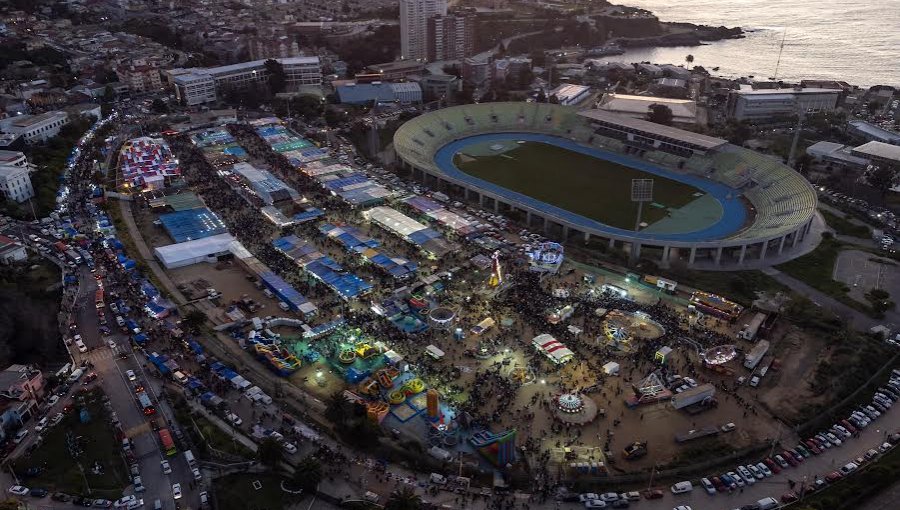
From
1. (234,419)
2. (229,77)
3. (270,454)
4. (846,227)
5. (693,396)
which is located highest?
(229,77)

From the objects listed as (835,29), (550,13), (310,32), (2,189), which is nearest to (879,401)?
(2,189)

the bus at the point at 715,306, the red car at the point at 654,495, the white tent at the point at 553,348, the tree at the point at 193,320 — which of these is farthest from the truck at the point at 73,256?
the bus at the point at 715,306

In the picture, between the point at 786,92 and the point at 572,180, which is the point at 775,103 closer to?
the point at 786,92

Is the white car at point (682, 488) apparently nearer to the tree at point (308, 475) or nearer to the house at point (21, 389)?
the tree at point (308, 475)

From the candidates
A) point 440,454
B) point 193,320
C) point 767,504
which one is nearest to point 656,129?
point 767,504

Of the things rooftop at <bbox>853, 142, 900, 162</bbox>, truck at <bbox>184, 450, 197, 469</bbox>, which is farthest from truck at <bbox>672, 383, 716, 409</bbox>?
rooftop at <bbox>853, 142, 900, 162</bbox>

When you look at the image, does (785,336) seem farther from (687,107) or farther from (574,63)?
(574,63)

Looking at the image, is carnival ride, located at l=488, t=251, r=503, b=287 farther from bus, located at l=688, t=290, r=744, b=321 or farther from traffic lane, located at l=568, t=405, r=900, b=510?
traffic lane, located at l=568, t=405, r=900, b=510
